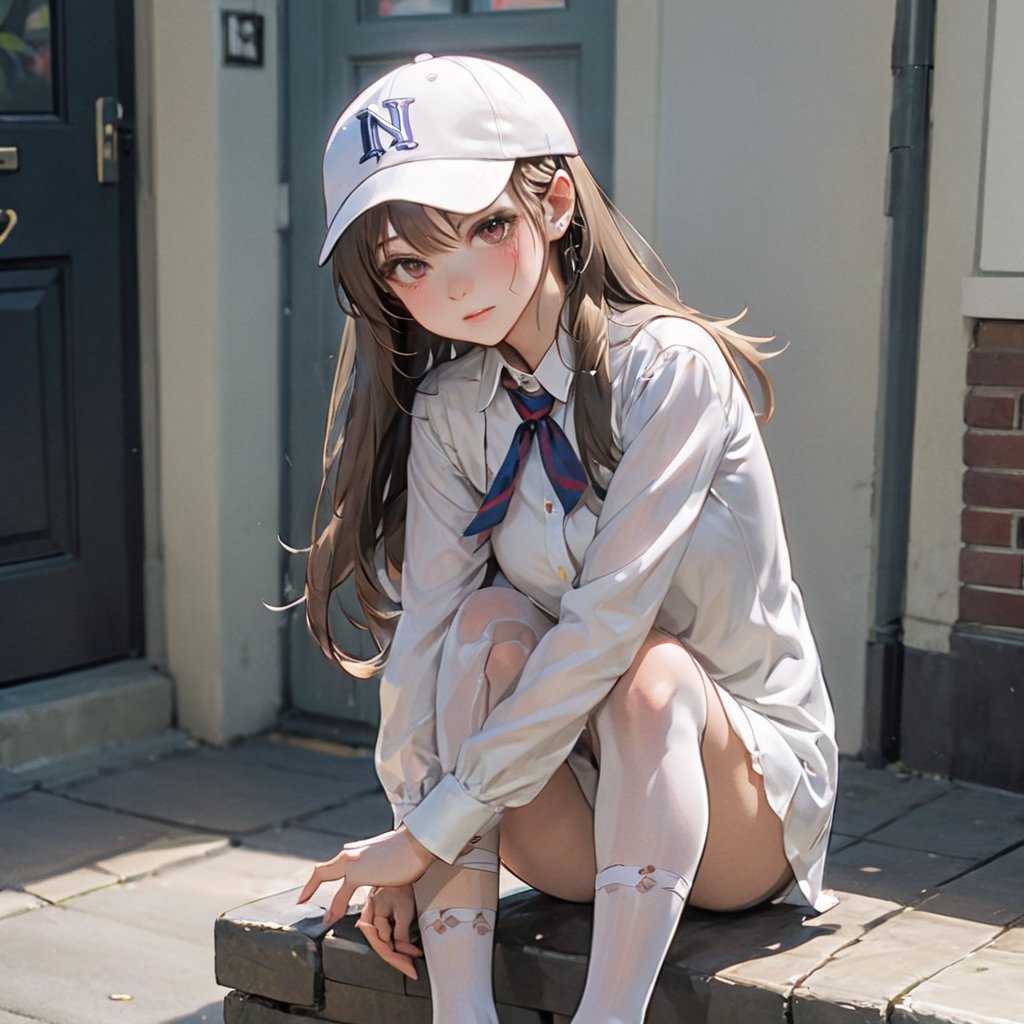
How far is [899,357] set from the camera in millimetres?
3904

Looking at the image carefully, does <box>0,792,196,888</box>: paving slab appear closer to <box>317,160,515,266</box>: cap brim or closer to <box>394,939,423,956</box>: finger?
<box>394,939,423,956</box>: finger

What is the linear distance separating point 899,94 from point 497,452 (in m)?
1.66

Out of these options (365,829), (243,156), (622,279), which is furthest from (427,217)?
(243,156)

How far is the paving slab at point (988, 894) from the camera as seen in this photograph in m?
2.94

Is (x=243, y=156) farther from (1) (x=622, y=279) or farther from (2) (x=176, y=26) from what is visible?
(1) (x=622, y=279)

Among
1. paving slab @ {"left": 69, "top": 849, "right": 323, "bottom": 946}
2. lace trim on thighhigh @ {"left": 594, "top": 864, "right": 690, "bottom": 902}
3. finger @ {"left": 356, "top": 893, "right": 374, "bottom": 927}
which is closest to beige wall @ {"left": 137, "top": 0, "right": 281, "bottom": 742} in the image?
paving slab @ {"left": 69, "top": 849, "right": 323, "bottom": 946}

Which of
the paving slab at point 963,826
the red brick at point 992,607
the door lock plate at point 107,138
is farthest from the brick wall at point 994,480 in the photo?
the door lock plate at point 107,138

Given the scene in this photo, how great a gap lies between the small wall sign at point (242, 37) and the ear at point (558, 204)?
→ 2.25 meters

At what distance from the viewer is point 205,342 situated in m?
4.56

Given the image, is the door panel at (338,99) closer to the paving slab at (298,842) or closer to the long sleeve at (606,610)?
the paving slab at (298,842)

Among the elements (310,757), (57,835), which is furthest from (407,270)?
(310,757)

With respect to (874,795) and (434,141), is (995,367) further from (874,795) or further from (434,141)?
(434,141)

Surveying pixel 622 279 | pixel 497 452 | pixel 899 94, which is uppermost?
pixel 899 94

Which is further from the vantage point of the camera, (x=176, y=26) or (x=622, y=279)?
(x=176, y=26)
